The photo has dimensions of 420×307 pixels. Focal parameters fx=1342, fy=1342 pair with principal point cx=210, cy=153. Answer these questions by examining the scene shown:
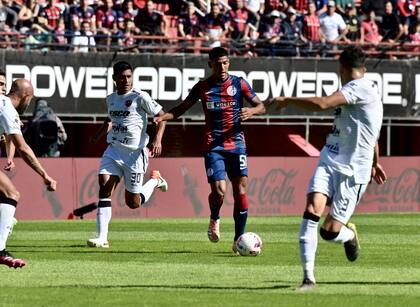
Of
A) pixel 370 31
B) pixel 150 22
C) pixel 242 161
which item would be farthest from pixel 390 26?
pixel 242 161

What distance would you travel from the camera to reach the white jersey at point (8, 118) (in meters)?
13.9

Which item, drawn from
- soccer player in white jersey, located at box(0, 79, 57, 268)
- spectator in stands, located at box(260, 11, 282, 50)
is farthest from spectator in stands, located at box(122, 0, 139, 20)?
soccer player in white jersey, located at box(0, 79, 57, 268)

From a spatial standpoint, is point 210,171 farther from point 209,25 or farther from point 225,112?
point 209,25

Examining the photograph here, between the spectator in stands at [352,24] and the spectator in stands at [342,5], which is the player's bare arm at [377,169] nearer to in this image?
the spectator in stands at [352,24]

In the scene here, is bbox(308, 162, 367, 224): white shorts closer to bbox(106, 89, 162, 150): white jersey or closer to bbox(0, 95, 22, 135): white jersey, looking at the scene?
bbox(0, 95, 22, 135): white jersey

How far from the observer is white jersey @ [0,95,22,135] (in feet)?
45.7

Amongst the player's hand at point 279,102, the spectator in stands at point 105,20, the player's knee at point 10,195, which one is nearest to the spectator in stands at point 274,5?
the spectator in stands at point 105,20

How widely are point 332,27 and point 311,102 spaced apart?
23874 millimetres

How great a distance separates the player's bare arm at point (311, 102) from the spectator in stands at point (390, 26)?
960 inches

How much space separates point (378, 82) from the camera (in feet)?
116

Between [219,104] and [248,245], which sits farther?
[219,104]

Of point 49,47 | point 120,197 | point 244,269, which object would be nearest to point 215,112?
point 244,269

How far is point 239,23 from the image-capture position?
34375mm

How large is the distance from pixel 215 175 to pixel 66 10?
16.1 meters
